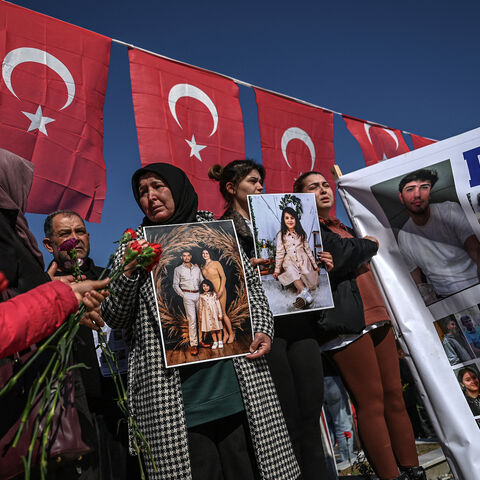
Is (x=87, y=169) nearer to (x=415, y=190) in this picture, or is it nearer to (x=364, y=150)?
(x=415, y=190)

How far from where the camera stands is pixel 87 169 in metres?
3.51

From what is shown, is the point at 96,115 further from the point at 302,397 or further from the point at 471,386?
the point at 471,386

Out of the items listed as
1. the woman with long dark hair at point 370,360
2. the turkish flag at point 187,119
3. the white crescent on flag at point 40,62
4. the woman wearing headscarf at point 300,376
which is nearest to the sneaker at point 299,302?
the woman wearing headscarf at point 300,376

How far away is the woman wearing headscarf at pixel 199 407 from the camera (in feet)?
5.13

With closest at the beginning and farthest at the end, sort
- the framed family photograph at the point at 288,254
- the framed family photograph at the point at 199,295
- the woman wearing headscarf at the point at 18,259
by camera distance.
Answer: the woman wearing headscarf at the point at 18,259 < the framed family photograph at the point at 199,295 < the framed family photograph at the point at 288,254

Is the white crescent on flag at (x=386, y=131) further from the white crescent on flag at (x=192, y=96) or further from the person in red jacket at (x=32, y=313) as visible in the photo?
the person in red jacket at (x=32, y=313)

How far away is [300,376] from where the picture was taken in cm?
213

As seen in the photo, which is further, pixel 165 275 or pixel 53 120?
pixel 53 120

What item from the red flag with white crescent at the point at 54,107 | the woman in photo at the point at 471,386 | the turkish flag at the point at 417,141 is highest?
the turkish flag at the point at 417,141

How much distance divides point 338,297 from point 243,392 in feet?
3.16

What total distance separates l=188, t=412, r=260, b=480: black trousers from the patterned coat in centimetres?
7

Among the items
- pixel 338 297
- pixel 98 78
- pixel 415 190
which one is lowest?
pixel 338 297

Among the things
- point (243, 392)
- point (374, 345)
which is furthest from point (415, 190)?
point (243, 392)

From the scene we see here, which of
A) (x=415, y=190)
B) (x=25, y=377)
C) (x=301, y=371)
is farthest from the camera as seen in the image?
(x=415, y=190)
